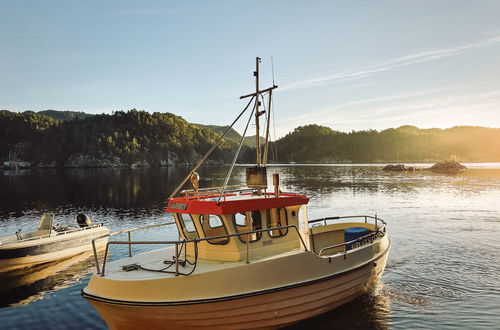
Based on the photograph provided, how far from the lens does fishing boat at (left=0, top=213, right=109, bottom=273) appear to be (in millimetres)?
17859

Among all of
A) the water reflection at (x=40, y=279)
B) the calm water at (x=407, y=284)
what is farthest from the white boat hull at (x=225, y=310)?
the water reflection at (x=40, y=279)

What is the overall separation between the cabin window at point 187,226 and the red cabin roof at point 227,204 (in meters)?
0.33

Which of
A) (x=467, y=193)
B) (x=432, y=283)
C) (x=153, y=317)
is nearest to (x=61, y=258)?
(x=153, y=317)

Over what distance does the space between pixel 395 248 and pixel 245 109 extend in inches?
593

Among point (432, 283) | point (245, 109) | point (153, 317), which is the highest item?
point (245, 109)

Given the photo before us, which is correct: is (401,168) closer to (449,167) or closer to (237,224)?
(449,167)

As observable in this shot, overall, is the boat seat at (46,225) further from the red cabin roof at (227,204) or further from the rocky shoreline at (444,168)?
the rocky shoreline at (444,168)

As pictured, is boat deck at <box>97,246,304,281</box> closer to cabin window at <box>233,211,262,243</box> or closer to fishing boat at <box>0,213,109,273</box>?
cabin window at <box>233,211,262,243</box>

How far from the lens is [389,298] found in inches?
550

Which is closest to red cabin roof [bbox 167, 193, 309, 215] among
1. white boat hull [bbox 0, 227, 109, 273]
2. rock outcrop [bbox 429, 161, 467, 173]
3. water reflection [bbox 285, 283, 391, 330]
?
water reflection [bbox 285, 283, 391, 330]

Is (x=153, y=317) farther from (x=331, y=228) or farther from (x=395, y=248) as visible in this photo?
(x=395, y=248)

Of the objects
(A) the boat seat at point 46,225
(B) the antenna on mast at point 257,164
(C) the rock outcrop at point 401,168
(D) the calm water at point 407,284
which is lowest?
(D) the calm water at point 407,284

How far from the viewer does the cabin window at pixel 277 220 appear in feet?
36.2

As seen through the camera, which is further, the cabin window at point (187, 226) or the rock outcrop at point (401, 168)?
the rock outcrop at point (401, 168)
